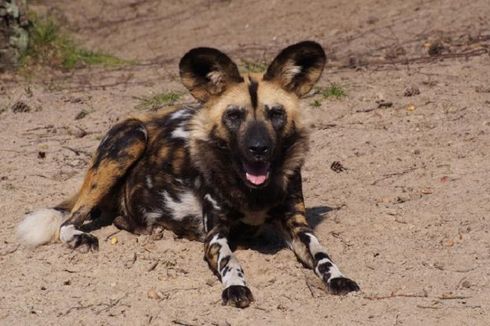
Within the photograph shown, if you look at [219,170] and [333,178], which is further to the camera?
[333,178]

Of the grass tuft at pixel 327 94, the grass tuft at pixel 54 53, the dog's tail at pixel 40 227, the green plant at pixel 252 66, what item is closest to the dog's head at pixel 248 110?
the dog's tail at pixel 40 227

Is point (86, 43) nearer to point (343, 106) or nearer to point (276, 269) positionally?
point (343, 106)

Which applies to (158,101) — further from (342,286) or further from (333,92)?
(342,286)

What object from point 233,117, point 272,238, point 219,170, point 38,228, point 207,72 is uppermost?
point 207,72

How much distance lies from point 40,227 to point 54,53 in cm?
373

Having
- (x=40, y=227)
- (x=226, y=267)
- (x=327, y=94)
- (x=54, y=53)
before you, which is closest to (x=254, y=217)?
(x=226, y=267)

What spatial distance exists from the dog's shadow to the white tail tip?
0.78 m

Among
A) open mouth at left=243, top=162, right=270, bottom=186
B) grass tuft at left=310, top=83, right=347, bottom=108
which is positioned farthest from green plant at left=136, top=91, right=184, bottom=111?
open mouth at left=243, top=162, right=270, bottom=186

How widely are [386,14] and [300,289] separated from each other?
4.55 meters

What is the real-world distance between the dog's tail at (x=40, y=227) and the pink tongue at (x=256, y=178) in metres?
0.92

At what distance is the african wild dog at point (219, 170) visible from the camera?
3465mm

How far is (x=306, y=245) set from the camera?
3449 mm

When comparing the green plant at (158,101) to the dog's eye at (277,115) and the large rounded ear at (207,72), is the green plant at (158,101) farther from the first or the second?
the dog's eye at (277,115)

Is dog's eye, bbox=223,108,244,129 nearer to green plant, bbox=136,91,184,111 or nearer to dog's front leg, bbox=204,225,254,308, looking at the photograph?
dog's front leg, bbox=204,225,254,308
